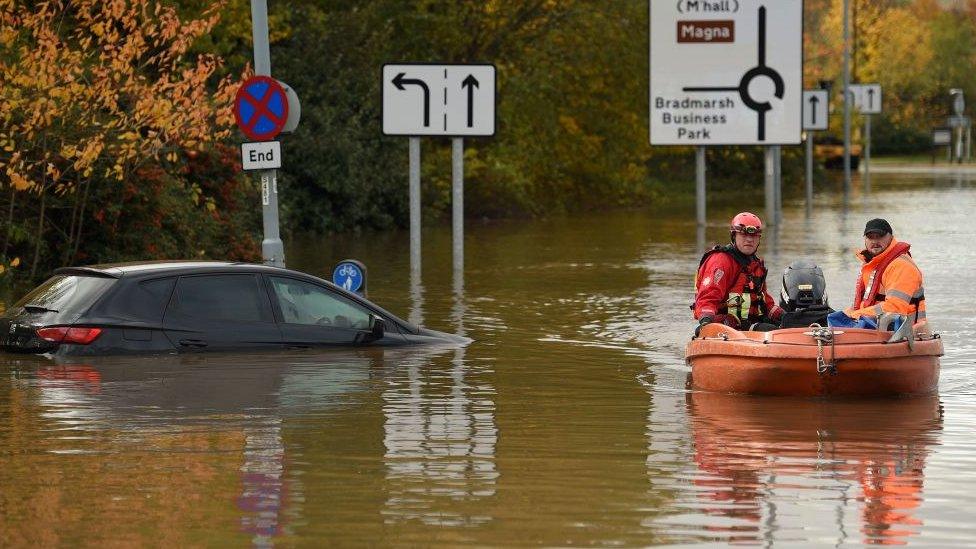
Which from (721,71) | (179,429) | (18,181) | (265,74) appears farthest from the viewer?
(721,71)

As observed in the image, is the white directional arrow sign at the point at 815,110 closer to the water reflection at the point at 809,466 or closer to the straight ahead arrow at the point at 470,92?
the straight ahead arrow at the point at 470,92

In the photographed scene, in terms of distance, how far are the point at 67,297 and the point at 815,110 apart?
34.8 m

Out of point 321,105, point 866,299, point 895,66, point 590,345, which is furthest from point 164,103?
point 895,66

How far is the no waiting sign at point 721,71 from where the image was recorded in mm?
33688

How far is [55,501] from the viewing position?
9633 mm

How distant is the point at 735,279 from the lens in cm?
1562

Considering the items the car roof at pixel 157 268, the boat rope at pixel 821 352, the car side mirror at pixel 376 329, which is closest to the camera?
the boat rope at pixel 821 352

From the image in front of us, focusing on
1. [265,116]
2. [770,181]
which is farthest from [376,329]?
[770,181]

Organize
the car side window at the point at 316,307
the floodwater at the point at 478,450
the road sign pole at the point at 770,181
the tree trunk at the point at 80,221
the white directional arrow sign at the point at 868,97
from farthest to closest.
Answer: the white directional arrow sign at the point at 868,97 → the road sign pole at the point at 770,181 → the tree trunk at the point at 80,221 → the car side window at the point at 316,307 → the floodwater at the point at 478,450

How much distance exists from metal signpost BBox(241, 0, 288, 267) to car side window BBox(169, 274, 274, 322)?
9.49 ft

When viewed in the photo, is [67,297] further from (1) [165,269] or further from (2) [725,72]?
(2) [725,72]

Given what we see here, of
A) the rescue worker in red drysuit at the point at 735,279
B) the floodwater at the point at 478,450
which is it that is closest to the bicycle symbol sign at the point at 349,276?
the floodwater at the point at 478,450

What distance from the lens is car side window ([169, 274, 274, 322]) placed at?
15.8 m

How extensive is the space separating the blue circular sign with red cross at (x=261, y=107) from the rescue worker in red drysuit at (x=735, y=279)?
5.22 meters
